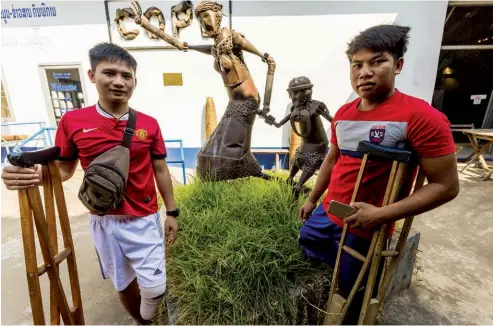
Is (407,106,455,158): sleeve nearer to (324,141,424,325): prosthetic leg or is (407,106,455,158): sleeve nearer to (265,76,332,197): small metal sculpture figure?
(324,141,424,325): prosthetic leg

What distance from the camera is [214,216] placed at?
230 centimetres

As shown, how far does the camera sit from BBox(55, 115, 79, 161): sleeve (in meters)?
1.36

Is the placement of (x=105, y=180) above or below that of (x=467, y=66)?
below

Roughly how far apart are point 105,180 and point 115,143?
26 centimetres

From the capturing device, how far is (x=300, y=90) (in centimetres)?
232

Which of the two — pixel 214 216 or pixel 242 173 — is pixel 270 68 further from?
pixel 214 216

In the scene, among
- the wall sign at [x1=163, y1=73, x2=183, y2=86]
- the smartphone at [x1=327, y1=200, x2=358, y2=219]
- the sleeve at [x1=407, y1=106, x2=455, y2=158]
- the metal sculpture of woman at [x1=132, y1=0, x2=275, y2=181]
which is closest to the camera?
the sleeve at [x1=407, y1=106, x2=455, y2=158]

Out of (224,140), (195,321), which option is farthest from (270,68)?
(195,321)

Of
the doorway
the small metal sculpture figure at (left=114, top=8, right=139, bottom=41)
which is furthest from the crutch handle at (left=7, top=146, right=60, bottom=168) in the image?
the doorway

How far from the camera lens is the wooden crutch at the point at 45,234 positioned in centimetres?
108

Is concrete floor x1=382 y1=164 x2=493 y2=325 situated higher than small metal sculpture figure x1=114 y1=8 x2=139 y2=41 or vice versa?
small metal sculpture figure x1=114 y1=8 x2=139 y2=41

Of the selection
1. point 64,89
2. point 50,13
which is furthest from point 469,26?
point 64,89

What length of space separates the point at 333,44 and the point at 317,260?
13.1ft

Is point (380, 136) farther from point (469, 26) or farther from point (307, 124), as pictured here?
point (469, 26)
